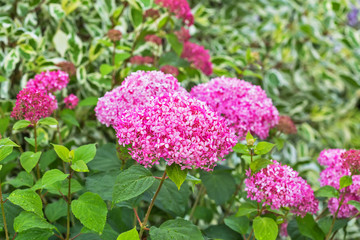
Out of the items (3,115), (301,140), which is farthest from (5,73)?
(301,140)

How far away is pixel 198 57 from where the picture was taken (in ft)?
5.13

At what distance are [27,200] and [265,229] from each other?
589mm

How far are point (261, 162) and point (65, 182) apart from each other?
57 cm

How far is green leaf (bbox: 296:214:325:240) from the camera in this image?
3.92 feet

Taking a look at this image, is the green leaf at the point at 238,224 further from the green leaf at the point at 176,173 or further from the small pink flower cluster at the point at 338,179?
the green leaf at the point at 176,173

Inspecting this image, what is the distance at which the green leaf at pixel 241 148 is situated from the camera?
3.34 ft

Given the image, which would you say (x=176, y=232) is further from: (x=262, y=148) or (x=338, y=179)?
(x=338, y=179)

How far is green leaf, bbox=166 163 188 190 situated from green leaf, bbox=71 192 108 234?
191 mm

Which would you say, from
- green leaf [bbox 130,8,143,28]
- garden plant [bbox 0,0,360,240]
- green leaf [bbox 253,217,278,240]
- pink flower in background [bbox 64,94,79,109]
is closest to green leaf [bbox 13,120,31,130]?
garden plant [bbox 0,0,360,240]

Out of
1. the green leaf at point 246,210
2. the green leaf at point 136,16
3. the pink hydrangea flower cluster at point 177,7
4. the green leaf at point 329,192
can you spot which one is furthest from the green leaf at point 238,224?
the green leaf at point 136,16

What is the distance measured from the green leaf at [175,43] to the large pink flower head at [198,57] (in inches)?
1.8

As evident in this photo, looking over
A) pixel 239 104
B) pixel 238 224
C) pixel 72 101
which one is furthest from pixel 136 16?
pixel 238 224

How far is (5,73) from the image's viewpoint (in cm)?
169

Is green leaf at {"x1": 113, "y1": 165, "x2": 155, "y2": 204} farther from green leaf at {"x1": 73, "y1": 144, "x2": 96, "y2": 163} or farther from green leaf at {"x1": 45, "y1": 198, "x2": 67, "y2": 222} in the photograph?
green leaf at {"x1": 45, "y1": 198, "x2": 67, "y2": 222}
